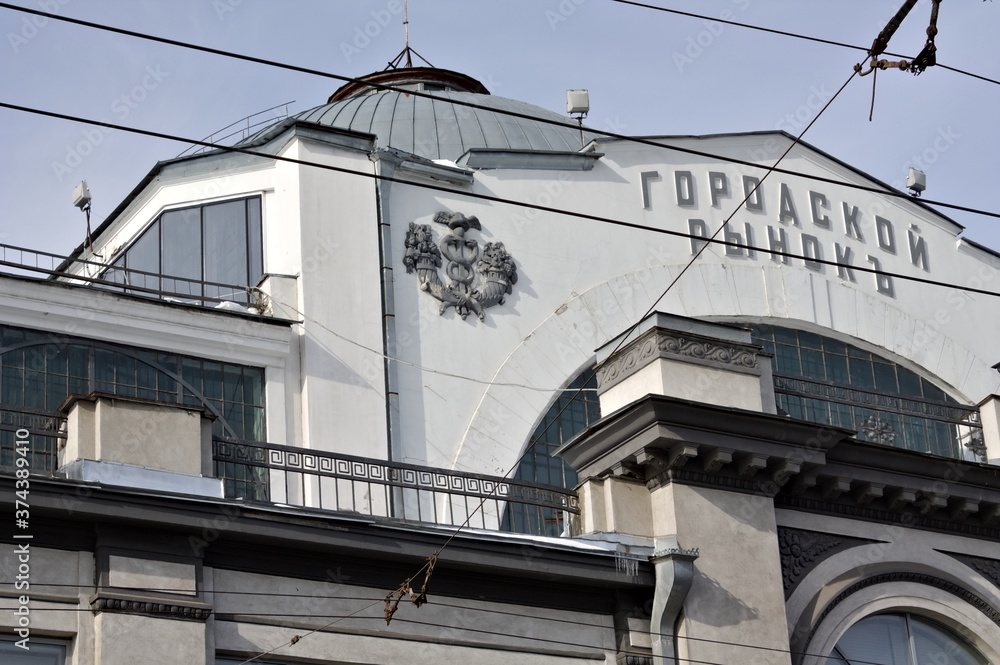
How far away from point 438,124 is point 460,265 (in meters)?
4.29

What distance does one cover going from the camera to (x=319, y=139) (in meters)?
24.7

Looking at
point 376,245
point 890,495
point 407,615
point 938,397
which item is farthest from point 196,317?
point 938,397

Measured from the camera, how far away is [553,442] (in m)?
24.2

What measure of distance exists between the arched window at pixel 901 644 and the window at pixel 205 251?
9945 millimetres

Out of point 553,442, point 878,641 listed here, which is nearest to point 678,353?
point 878,641

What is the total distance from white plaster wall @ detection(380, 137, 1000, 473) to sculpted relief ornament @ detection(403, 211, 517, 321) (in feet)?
0.51

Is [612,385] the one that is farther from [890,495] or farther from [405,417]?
[405,417]

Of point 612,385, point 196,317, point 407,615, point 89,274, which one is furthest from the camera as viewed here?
point 89,274

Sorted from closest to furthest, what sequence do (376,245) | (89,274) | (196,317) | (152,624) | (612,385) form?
(152,624)
(612,385)
(196,317)
(376,245)
(89,274)

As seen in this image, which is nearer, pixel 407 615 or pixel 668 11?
pixel 668 11

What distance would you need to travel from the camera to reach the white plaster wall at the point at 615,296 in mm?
24062

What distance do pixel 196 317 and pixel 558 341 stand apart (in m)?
5.50

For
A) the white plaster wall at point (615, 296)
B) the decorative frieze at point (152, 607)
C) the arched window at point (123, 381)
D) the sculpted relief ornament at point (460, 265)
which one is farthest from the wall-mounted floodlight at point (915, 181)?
the decorative frieze at point (152, 607)

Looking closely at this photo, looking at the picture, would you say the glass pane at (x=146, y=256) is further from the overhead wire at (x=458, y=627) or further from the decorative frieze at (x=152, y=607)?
the decorative frieze at (x=152, y=607)
